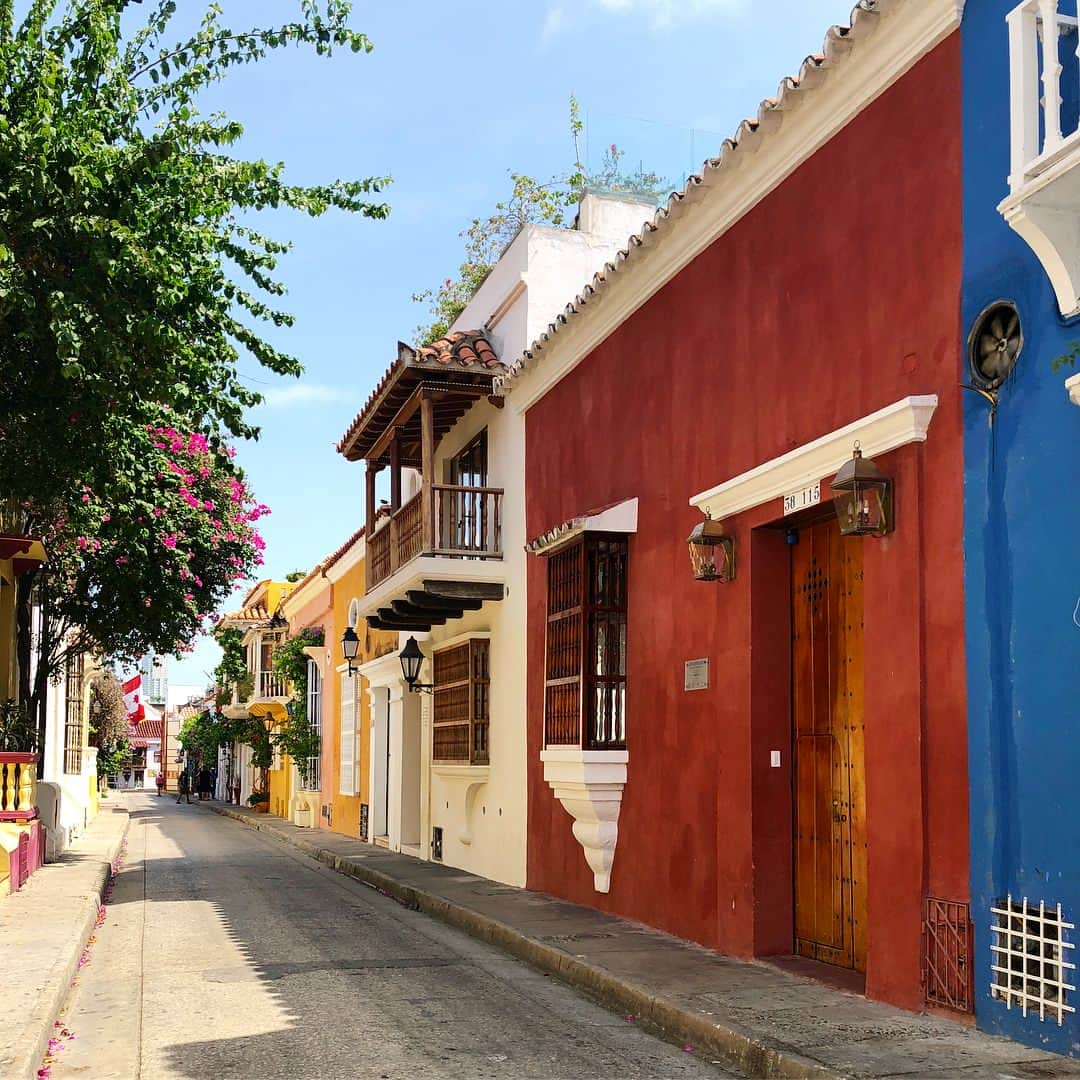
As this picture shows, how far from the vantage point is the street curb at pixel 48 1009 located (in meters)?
6.12

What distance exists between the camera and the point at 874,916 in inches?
286

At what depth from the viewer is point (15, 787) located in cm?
1455

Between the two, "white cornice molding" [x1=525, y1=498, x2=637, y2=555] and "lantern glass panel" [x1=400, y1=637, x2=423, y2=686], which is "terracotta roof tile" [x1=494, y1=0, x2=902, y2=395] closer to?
"white cornice molding" [x1=525, y1=498, x2=637, y2=555]

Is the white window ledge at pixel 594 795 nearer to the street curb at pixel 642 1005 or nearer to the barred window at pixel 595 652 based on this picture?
the barred window at pixel 595 652

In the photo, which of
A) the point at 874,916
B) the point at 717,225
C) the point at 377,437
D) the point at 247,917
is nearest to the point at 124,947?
the point at 247,917

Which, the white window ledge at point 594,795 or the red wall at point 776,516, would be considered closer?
the red wall at point 776,516

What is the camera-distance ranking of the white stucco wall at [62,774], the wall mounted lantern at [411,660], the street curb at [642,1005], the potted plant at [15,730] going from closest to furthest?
the street curb at [642,1005] < the potted plant at [15,730] < the wall mounted lantern at [411,660] < the white stucco wall at [62,774]

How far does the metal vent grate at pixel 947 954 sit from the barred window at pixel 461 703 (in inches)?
370

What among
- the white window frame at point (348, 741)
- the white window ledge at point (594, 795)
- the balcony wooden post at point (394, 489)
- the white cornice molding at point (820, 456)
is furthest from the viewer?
the white window frame at point (348, 741)

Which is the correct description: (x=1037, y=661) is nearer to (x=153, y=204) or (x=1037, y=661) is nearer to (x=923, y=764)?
(x=923, y=764)

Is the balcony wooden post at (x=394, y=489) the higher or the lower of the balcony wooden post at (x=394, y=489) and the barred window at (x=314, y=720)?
the higher

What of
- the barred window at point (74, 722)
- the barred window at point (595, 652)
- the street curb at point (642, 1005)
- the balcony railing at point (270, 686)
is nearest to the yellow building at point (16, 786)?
the street curb at point (642, 1005)

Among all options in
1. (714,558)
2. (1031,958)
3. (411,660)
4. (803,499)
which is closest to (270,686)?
(411,660)

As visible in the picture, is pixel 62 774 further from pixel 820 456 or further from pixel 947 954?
pixel 947 954
